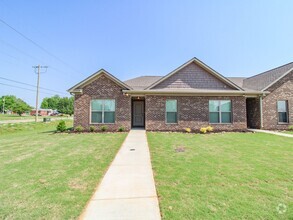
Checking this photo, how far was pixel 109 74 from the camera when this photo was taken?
13.0 m

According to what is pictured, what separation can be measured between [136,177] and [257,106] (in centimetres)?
1415

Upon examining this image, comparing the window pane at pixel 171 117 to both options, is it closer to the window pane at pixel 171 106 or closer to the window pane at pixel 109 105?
the window pane at pixel 171 106

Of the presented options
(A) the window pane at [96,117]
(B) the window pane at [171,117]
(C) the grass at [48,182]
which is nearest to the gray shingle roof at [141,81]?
(B) the window pane at [171,117]

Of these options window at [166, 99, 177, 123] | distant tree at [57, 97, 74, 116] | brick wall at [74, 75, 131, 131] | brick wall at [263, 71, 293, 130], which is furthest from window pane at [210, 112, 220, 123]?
distant tree at [57, 97, 74, 116]

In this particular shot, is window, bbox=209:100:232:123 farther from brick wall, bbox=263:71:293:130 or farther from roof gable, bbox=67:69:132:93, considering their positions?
roof gable, bbox=67:69:132:93

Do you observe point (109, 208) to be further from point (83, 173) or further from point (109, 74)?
point (109, 74)

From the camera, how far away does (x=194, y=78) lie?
13.9m

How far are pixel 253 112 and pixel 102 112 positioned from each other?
13.1m

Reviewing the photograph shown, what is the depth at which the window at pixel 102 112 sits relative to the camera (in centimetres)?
1321

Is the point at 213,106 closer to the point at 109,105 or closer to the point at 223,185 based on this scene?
the point at 109,105

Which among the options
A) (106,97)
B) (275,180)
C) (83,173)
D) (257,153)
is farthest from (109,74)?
(275,180)

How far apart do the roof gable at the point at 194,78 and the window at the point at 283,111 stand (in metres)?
4.44

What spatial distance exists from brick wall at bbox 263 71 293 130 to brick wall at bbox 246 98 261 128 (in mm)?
496

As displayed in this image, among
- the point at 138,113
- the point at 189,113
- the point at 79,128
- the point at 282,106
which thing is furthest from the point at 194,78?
the point at 79,128
